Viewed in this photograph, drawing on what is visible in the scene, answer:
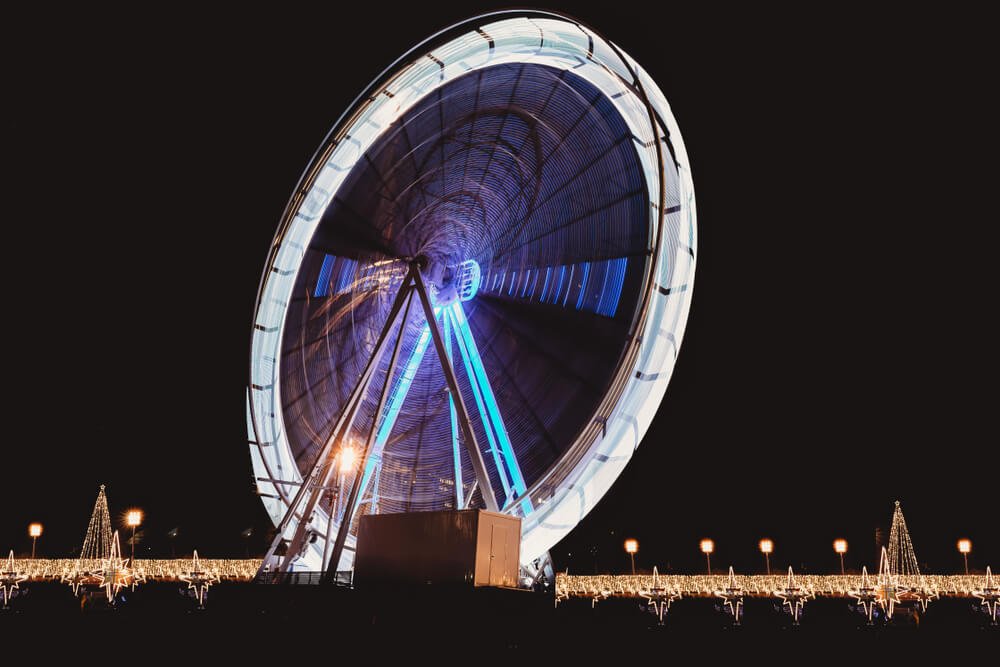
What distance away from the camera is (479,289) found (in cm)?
1534

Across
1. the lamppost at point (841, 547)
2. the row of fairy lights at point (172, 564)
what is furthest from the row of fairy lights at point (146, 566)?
the lamppost at point (841, 547)

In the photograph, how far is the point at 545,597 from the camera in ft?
35.8

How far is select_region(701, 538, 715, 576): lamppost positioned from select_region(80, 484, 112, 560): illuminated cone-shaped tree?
36.8m

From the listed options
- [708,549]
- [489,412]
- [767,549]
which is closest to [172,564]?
[708,549]

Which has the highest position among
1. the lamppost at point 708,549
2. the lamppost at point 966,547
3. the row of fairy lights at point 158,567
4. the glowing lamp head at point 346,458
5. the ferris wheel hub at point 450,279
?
the ferris wheel hub at point 450,279

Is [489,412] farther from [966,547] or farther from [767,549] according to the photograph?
[767,549]

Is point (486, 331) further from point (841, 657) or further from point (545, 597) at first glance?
point (841, 657)

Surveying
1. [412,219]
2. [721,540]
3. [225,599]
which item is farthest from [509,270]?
[721,540]

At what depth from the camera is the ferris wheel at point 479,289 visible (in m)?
13.0

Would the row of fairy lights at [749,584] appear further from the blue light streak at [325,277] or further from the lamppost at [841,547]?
the blue light streak at [325,277]

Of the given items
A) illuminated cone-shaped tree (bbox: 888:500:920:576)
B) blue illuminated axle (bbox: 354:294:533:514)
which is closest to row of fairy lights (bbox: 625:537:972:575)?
illuminated cone-shaped tree (bbox: 888:500:920:576)

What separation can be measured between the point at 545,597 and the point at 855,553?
42.1 metres

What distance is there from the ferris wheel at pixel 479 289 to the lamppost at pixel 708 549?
3595cm

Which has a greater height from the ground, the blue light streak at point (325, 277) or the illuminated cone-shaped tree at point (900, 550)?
the blue light streak at point (325, 277)
